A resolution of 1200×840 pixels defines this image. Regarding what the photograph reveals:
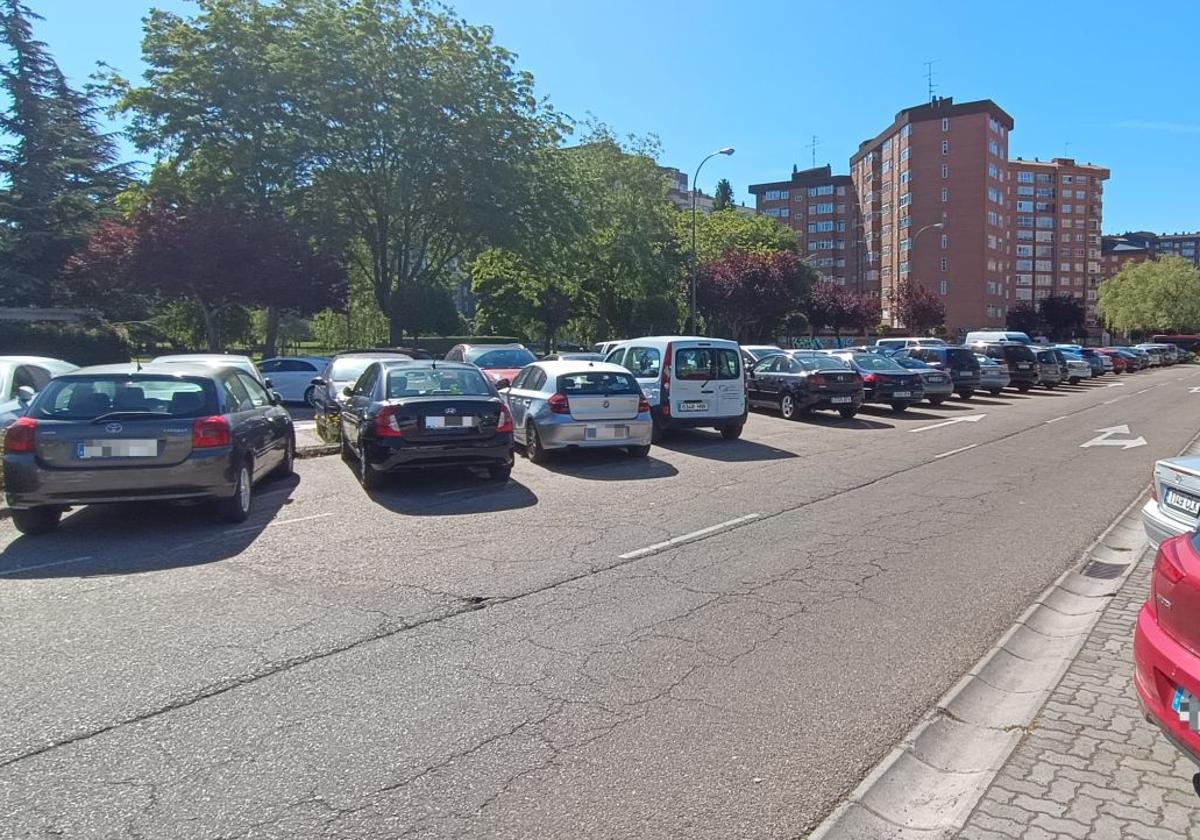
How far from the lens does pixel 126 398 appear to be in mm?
7371

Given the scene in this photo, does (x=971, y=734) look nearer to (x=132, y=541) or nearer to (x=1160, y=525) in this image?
(x=1160, y=525)

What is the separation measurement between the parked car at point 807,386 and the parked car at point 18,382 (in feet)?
41.4

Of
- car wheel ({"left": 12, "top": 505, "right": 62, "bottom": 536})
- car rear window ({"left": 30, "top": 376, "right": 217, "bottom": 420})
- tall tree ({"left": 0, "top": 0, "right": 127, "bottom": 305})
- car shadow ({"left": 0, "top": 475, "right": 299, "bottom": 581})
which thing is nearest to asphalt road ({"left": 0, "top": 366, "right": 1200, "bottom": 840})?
car shadow ({"left": 0, "top": 475, "right": 299, "bottom": 581})

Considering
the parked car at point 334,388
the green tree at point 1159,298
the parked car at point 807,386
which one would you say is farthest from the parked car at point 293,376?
the green tree at point 1159,298

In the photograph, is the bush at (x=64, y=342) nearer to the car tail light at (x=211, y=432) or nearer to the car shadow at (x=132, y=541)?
the car shadow at (x=132, y=541)

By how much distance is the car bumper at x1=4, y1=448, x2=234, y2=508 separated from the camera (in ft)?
22.7

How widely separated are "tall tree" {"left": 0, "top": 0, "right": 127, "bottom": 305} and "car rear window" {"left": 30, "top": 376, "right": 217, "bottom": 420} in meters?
35.1

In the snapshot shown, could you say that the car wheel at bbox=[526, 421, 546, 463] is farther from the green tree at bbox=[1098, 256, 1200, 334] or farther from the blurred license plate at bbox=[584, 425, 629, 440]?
the green tree at bbox=[1098, 256, 1200, 334]

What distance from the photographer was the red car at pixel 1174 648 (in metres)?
2.84

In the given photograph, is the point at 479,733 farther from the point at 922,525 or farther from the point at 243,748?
the point at 922,525

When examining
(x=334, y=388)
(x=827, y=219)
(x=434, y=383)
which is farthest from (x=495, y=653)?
(x=827, y=219)

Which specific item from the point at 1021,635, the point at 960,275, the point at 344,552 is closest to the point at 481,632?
the point at 344,552

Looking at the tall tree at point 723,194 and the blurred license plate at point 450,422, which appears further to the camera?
the tall tree at point 723,194

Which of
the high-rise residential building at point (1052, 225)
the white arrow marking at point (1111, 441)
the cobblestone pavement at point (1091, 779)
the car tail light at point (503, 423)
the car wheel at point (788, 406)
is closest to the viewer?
the cobblestone pavement at point (1091, 779)
